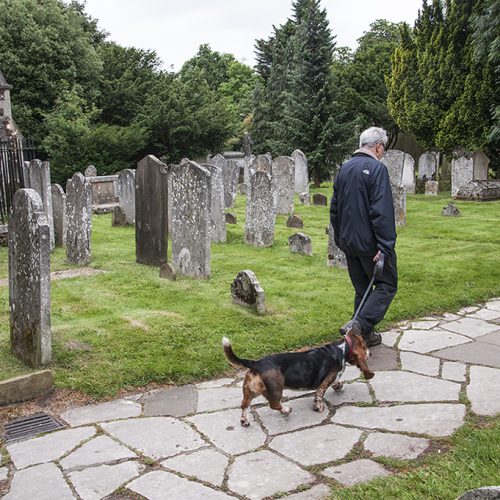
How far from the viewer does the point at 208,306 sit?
7.59 metres

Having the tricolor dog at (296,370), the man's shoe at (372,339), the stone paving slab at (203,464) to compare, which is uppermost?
Result: the tricolor dog at (296,370)

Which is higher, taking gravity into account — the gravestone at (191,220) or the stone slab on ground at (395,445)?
the gravestone at (191,220)

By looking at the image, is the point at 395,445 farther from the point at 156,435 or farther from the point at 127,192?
the point at 127,192

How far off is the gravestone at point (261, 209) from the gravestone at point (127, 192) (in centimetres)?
426

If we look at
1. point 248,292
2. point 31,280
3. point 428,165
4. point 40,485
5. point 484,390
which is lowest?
point 40,485

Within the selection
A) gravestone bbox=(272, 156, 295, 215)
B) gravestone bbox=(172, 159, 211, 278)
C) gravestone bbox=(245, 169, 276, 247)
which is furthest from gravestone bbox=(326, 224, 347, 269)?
gravestone bbox=(272, 156, 295, 215)

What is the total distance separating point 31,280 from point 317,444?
3107 mm

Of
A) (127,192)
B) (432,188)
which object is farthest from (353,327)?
(432,188)

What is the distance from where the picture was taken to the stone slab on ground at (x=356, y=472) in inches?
144

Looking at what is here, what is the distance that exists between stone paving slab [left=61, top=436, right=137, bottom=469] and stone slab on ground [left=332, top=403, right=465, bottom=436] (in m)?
1.59

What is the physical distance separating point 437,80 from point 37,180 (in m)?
17.7

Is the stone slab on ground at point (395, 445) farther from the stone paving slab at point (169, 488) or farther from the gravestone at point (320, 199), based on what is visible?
the gravestone at point (320, 199)

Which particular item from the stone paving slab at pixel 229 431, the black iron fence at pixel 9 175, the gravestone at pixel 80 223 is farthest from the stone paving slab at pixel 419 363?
the black iron fence at pixel 9 175

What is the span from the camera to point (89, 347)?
612 cm
